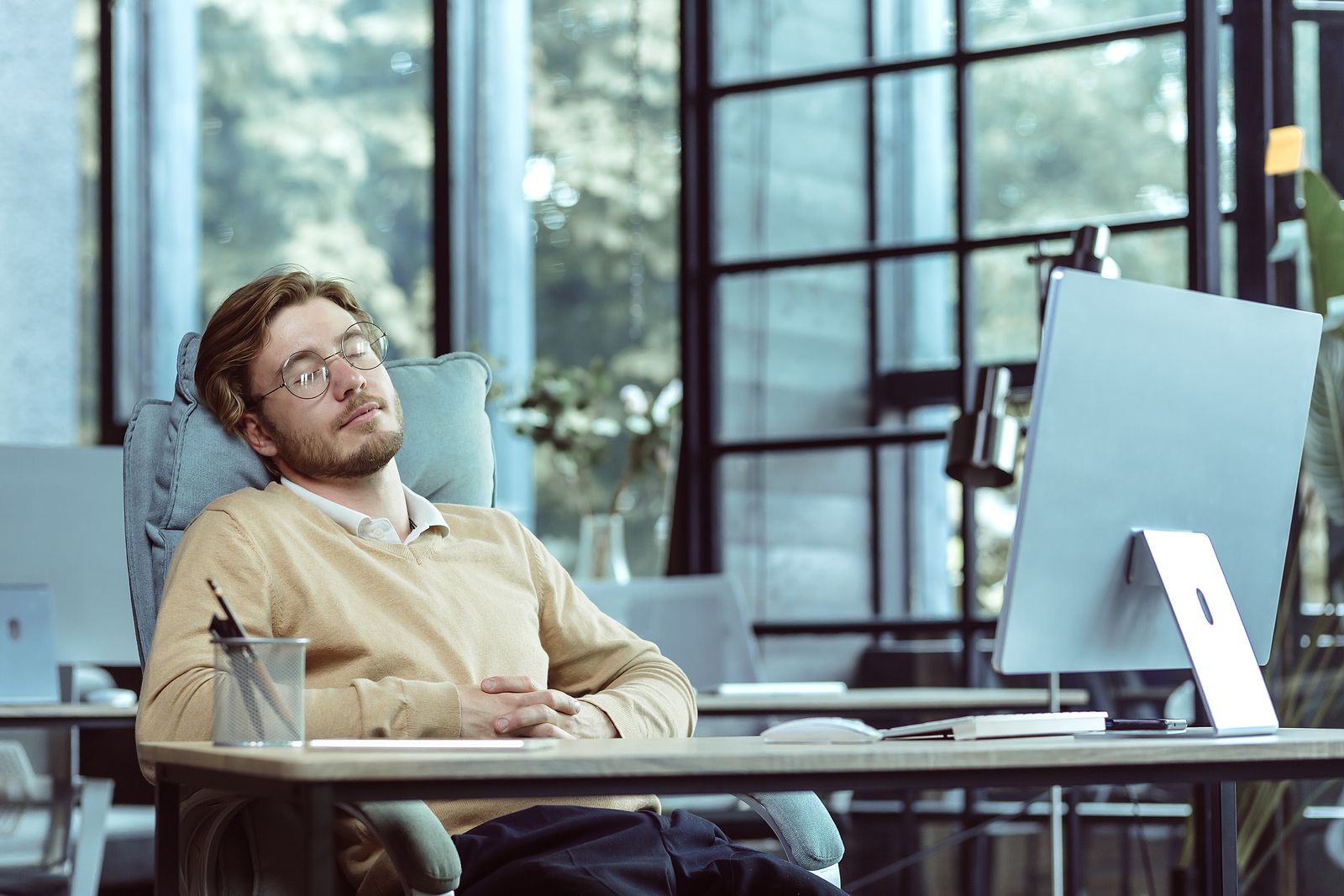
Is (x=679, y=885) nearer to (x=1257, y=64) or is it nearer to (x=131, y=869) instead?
(x=131, y=869)

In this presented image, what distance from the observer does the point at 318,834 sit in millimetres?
1149

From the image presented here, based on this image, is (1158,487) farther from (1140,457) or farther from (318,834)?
(318,834)

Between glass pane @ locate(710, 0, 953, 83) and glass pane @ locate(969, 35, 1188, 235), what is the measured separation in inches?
7.1

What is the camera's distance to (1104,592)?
1.48 metres

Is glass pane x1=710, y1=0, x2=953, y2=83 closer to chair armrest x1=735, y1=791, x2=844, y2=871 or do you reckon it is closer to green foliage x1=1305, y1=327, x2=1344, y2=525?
green foliage x1=1305, y1=327, x2=1344, y2=525

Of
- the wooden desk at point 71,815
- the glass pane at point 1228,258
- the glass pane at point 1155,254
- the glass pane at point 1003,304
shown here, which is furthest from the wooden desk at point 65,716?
the glass pane at point 1228,258

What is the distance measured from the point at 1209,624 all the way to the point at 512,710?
679mm

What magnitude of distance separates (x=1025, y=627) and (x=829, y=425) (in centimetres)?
250

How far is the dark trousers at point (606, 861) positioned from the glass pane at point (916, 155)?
2.34 meters

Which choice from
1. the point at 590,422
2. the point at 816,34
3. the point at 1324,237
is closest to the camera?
the point at 1324,237

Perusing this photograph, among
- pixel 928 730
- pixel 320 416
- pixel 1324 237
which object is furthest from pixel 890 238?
pixel 928 730

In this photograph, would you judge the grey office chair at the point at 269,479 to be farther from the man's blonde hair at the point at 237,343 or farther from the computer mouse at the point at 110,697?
the computer mouse at the point at 110,697

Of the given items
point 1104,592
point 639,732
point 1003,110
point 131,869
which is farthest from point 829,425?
point 1104,592

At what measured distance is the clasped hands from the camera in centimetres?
160
